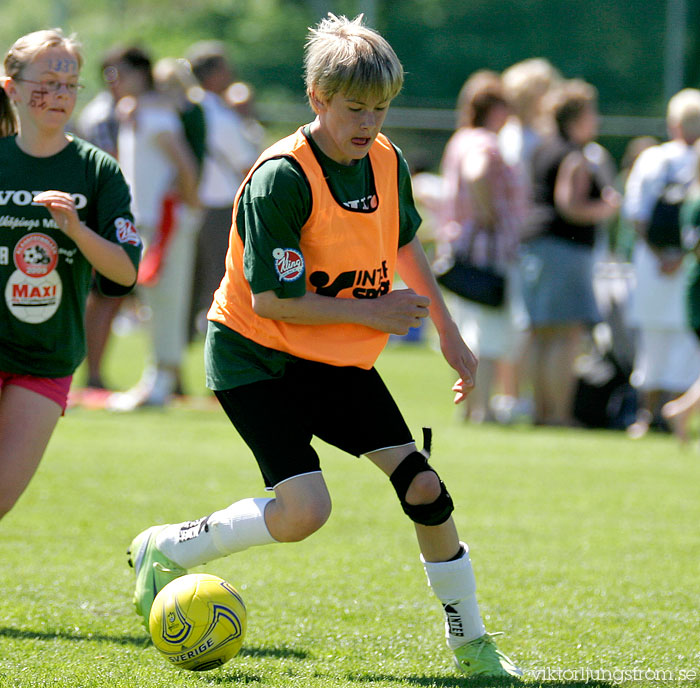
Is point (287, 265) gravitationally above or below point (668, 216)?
above

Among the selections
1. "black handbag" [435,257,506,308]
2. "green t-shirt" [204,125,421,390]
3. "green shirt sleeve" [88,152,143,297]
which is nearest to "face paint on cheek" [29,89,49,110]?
"green shirt sleeve" [88,152,143,297]

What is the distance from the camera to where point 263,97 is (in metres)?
26.8

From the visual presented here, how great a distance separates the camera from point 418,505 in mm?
3643

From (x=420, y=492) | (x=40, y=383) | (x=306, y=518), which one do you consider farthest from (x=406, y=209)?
(x=40, y=383)

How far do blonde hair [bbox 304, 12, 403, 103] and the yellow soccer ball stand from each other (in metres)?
1.47

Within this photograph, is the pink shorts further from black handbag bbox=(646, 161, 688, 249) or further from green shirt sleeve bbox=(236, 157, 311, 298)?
black handbag bbox=(646, 161, 688, 249)

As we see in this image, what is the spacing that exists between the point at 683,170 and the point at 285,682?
6.32 metres

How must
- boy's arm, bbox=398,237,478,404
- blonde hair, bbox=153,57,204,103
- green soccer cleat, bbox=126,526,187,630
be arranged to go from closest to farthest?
boy's arm, bbox=398,237,478,404, green soccer cleat, bbox=126,526,187,630, blonde hair, bbox=153,57,204,103

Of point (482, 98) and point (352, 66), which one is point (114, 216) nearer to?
point (352, 66)

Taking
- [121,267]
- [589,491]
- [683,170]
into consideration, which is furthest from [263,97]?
[121,267]

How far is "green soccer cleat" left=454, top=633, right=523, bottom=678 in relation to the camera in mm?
3645

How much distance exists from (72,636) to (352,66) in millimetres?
1993

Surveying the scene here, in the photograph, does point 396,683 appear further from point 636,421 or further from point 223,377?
point 636,421

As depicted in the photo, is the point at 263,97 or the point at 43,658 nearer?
the point at 43,658
